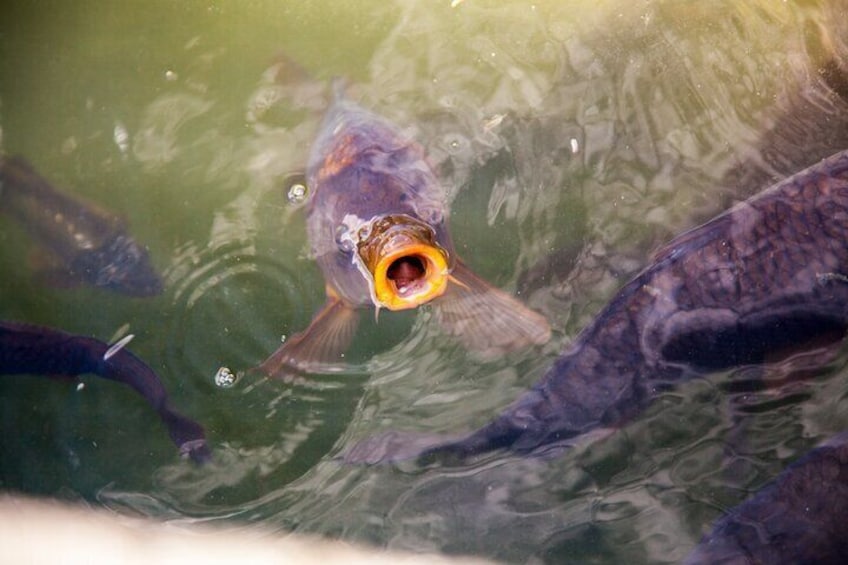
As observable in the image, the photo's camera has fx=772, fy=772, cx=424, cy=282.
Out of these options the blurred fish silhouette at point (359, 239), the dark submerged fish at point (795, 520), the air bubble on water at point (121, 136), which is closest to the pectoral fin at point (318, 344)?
the blurred fish silhouette at point (359, 239)

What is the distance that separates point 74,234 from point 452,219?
4.49ft

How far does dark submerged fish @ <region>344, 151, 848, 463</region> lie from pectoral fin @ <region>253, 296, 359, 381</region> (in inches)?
12.7

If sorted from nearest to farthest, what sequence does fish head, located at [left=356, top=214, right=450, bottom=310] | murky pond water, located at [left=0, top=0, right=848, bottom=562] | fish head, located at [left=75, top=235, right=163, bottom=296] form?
1. fish head, located at [left=356, top=214, right=450, bottom=310]
2. murky pond water, located at [left=0, top=0, right=848, bottom=562]
3. fish head, located at [left=75, top=235, right=163, bottom=296]

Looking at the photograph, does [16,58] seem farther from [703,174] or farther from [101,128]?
[703,174]

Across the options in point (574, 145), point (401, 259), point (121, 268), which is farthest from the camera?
point (574, 145)

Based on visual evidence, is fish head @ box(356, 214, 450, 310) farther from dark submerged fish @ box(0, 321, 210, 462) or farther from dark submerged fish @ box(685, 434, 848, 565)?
dark submerged fish @ box(685, 434, 848, 565)

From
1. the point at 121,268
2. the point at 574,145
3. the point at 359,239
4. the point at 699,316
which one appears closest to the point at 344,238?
the point at 359,239

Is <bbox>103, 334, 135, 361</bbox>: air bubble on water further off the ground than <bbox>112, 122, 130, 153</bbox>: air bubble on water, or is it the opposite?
<bbox>112, 122, 130, 153</bbox>: air bubble on water

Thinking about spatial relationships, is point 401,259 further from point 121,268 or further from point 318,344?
point 121,268

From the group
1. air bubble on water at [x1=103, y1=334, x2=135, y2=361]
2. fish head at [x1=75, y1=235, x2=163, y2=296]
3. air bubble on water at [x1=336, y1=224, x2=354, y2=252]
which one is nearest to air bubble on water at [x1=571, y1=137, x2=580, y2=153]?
air bubble on water at [x1=336, y1=224, x2=354, y2=252]

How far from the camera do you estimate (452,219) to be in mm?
2770

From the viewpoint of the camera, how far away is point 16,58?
2840 mm

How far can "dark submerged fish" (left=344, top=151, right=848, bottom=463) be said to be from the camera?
96.9 inches

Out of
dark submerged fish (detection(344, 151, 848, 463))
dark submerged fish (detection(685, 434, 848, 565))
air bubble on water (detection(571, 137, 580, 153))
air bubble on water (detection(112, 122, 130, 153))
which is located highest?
air bubble on water (detection(112, 122, 130, 153))
